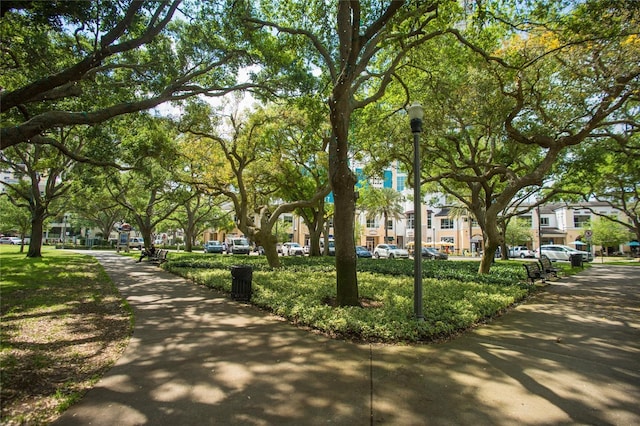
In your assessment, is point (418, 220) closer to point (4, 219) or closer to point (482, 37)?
point (482, 37)

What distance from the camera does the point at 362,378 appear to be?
4039mm

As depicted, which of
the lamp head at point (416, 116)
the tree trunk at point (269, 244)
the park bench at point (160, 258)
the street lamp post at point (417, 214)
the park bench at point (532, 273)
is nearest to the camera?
the street lamp post at point (417, 214)

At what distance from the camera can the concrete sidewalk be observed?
3.24 meters

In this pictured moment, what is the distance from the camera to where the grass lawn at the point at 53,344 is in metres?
3.50

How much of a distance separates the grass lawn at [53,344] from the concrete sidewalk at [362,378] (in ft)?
0.98

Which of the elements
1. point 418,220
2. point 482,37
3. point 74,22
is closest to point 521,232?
point 482,37

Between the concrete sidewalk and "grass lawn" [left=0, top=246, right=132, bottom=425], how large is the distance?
0.98 ft

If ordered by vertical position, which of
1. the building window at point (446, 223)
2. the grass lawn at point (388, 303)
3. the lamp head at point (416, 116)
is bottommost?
the grass lawn at point (388, 303)

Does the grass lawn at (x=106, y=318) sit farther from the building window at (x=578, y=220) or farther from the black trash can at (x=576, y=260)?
the building window at (x=578, y=220)

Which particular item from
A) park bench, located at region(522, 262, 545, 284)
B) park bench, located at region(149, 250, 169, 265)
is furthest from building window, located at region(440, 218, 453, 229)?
park bench, located at region(149, 250, 169, 265)

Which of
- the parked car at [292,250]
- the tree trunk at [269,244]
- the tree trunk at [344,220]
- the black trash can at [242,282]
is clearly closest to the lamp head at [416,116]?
the tree trunk at [344,220]

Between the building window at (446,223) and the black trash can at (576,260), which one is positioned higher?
the building window at (446,223)

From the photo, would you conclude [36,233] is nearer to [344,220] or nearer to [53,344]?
[53,344]

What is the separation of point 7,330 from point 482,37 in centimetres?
1251
